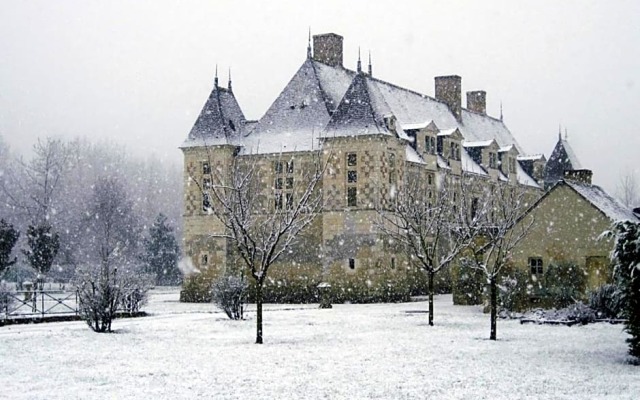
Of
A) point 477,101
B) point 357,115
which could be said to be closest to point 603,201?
point 357,115

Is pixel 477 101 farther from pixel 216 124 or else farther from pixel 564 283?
pixel 564 283

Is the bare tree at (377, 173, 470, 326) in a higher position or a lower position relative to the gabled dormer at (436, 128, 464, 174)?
lower

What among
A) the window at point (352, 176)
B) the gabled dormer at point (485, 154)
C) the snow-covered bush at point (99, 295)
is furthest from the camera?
the gabled dormer at point (485, 154)

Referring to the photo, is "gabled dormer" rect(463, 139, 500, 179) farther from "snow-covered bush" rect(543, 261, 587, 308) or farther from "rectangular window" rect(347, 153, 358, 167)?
"snow-covered bush" rect(543, 261, 587, 308)

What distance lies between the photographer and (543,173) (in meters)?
58.4

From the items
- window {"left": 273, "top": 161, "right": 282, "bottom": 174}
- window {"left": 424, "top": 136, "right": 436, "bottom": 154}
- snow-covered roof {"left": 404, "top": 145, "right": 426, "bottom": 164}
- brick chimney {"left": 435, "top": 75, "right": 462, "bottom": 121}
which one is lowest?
window {"left": 273, "top": 161, "right": 282, "bottom": 174}

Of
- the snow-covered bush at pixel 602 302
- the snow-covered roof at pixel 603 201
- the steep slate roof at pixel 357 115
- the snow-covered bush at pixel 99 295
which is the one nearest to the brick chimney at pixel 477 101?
the steep slate roof at pixel 357 115

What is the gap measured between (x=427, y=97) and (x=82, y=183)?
4053cm

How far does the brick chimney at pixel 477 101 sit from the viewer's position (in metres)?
60.7

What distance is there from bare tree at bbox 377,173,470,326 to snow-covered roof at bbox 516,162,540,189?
34.6 feet

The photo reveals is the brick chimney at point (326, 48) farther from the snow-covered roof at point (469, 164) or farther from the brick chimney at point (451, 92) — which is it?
the brick chimney at point (451, 92)

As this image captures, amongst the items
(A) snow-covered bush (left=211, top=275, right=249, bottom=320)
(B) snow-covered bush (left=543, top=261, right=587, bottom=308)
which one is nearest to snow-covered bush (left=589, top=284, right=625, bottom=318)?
(B) snow-covered bush (left=543, top=261, right=587, bottom=308)

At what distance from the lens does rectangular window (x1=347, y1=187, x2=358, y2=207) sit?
127 ft

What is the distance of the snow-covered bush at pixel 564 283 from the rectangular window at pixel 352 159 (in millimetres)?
12314
